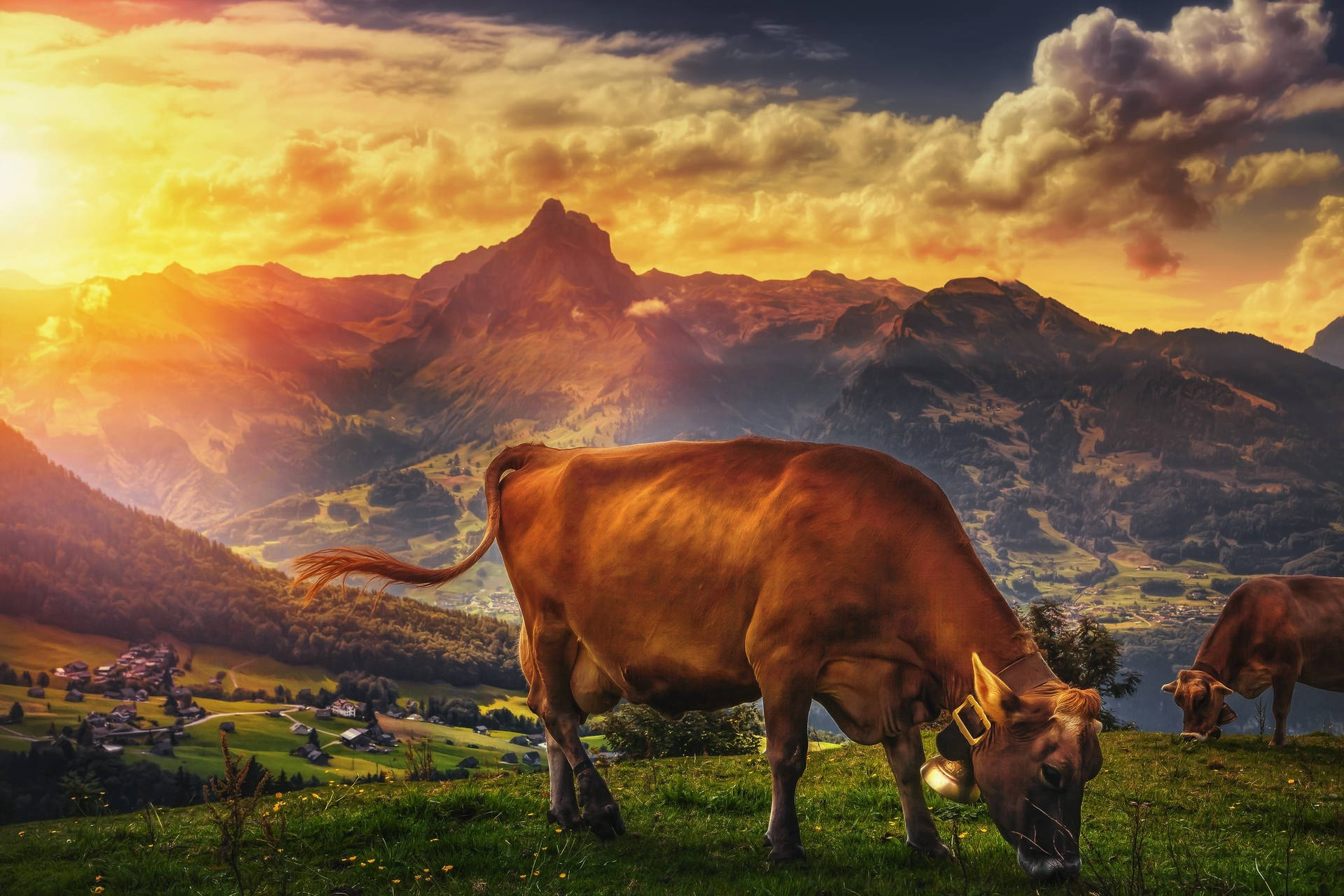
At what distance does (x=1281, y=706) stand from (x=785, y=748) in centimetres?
1678

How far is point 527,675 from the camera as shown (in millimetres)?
10766

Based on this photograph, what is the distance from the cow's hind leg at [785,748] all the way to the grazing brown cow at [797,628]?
18 mm

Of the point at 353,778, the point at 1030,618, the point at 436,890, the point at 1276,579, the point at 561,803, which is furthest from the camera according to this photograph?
the point at 1030,618

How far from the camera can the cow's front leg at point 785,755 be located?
7.86m

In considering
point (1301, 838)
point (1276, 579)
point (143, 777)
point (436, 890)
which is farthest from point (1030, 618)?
point (143, 777)

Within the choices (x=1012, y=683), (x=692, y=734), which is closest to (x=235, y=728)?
(x=692, y=734)

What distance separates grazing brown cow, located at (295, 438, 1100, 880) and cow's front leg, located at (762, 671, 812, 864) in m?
0.02

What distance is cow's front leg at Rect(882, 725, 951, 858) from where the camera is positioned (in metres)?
8.44

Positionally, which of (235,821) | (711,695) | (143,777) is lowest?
(143,777)

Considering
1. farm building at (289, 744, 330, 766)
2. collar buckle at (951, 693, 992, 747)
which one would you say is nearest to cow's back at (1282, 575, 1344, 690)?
collar buckle at (951, 693, 992, 747)

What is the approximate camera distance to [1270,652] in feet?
66.1

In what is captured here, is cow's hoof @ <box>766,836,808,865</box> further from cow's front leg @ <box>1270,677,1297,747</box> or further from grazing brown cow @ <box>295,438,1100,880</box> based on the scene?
cow's front leg @ <box>1270,677,1297,747</box>

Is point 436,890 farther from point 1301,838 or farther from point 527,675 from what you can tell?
point 1301,838

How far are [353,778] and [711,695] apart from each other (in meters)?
8.10
